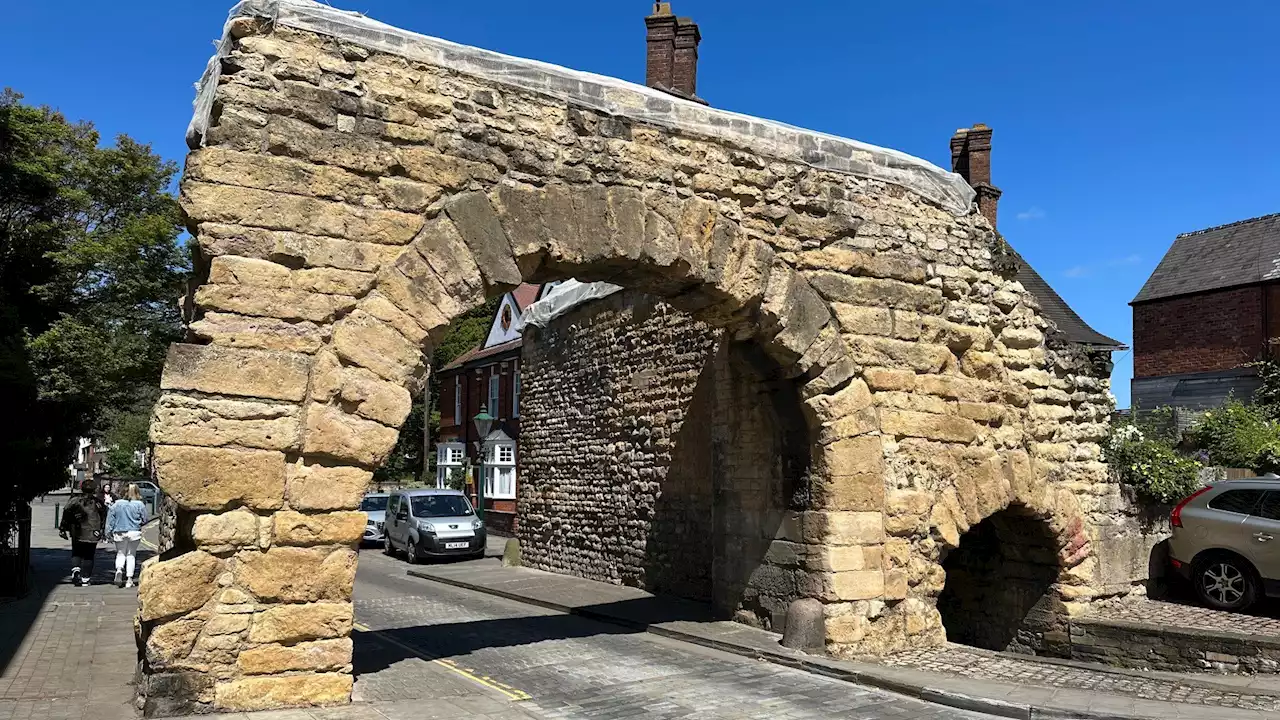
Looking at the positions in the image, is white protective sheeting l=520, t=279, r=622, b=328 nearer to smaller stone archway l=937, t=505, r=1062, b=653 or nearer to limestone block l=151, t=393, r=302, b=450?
smaller stone archway l=937, t=505, r=1062, b=653

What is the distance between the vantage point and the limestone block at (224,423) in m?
5.33

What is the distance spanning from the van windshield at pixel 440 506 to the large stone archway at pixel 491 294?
13.6 m

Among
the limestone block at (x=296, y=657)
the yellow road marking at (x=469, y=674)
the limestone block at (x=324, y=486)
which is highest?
the limestone block at (x=324, y=486)

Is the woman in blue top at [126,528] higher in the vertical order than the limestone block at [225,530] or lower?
lower

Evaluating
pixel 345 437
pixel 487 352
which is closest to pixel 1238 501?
pixel 345 437

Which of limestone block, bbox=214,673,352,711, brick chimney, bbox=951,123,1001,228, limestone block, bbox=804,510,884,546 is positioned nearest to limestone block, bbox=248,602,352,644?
limestone block, bbox=214,673,352,711

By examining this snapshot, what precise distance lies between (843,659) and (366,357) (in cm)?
461

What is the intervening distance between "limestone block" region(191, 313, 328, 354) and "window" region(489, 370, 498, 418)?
22.5m

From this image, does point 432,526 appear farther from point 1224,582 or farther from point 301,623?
point 1224,582

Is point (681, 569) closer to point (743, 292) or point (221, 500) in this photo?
point (743, 292)

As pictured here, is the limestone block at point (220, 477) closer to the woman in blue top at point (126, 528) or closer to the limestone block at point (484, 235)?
the limestone block at point (484, 235)

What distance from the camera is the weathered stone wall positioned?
28.8ft

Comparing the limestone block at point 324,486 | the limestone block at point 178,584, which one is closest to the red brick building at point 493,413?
the limestone block at point 324,486

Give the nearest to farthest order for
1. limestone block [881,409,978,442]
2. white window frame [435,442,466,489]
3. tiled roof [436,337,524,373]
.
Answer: limestone block [881,409,978,442] < tiled roof [436,337,524,373] < white window frame [435,442,466,489]
